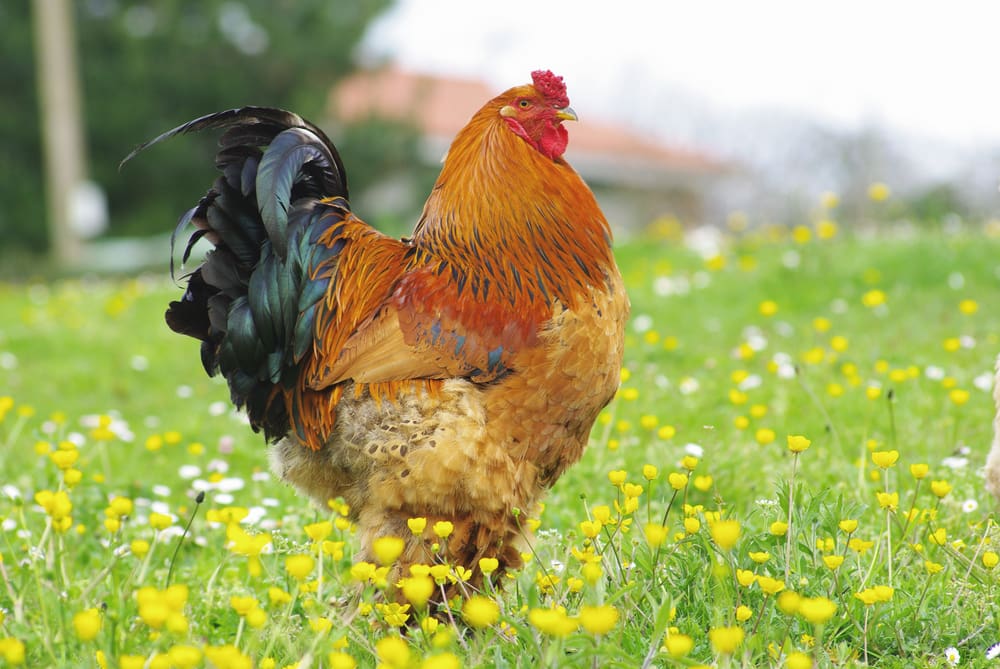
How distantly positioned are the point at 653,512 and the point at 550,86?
1530mm

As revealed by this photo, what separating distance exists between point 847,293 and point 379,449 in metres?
5.53

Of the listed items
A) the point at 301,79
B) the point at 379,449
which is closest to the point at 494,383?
the point at 379,449

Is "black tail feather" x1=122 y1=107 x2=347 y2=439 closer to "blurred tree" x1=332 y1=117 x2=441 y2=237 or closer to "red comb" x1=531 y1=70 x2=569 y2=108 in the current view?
"red comb" x1=531 y1=70 x2=569 y2=108

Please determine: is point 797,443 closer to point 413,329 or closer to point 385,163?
point 413,329

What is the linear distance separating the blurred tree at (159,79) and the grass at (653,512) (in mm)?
12771

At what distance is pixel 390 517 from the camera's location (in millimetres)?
2922

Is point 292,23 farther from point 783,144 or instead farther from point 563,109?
point 563,109

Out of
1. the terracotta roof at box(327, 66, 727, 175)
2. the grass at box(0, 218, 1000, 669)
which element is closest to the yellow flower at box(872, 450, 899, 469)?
the grass at box(0, 218, 1000, 669)

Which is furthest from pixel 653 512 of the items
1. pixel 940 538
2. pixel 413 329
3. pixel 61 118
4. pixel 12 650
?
pixel 61 118

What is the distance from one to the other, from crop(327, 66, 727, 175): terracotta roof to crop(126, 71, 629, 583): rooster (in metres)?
18.6

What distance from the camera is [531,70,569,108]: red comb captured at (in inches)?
132

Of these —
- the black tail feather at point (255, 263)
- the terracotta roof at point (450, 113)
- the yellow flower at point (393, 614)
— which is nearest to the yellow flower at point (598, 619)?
the yellow flower at point (393, 614)

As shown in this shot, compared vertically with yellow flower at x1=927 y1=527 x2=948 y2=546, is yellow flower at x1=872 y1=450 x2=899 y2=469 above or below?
above

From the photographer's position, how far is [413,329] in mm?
3010
